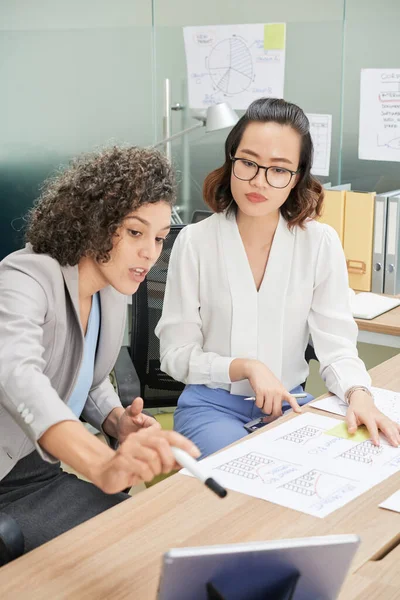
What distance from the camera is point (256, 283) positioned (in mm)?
2139

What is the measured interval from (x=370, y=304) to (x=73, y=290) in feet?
5.34

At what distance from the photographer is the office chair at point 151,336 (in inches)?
106

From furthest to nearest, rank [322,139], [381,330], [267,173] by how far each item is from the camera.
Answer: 1. [322,139]
2. [381,330]
3. [267,173]

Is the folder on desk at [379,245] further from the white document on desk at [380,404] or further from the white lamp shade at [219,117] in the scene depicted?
the white document on desk at [380,404]

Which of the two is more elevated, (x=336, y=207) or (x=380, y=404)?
(x=336, y=207)

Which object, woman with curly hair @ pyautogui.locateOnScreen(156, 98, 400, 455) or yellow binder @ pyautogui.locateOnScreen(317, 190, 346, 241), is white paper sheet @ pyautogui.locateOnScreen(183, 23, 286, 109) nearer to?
yellow binder @ pyautogui.locateOnScreen(317, 190, 346, 241)

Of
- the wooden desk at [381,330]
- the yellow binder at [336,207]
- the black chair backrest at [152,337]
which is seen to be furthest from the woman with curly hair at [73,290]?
the yellow binder at [336,207]

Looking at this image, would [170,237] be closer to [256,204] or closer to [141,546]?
[256,204]

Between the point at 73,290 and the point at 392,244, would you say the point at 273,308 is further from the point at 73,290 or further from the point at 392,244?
the point at 392,244

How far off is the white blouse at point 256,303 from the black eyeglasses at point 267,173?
0.13 metres

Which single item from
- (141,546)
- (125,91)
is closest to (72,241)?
(141,546)

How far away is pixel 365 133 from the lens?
134 inches

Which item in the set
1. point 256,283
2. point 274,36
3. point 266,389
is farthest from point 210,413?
point 274,36

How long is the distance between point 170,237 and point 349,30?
1.34 m
